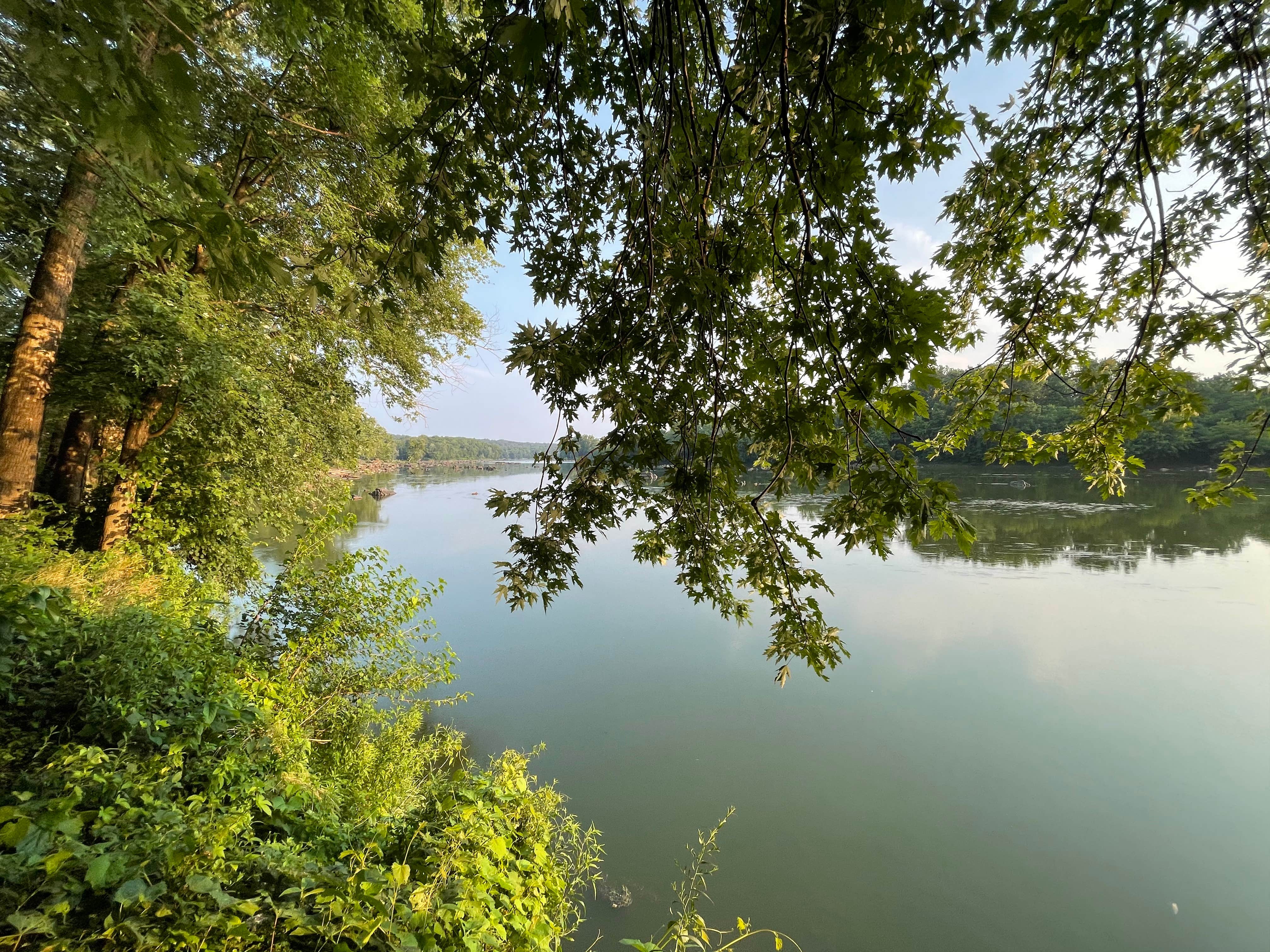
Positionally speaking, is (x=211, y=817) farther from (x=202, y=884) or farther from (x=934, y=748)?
(x=934, y=748)

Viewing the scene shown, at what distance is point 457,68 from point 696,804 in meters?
6.89

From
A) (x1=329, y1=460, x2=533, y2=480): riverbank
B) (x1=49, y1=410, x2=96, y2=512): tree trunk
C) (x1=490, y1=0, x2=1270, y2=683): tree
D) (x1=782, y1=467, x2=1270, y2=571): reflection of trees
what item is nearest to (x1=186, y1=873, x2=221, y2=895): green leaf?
(x1=490, y1=0, x2=1270, y2=683): tree

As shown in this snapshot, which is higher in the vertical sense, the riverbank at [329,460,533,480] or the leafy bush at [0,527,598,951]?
the leafy bush at [0,527,598,951]

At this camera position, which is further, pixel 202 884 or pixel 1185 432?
pixel 1185 432

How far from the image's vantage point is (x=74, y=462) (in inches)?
223

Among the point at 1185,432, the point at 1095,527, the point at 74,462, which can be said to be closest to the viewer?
the point at 74,462

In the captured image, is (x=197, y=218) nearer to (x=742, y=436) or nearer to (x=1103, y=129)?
(x=742, y=436)

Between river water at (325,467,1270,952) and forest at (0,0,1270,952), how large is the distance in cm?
87

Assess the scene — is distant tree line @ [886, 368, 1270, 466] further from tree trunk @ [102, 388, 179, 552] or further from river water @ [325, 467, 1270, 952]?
tree trunk @ [102, 388, 179, 552]

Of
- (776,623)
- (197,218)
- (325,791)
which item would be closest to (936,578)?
(776,623)

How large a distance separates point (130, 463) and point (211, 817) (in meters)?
6.06

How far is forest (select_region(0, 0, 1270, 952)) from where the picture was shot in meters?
1.31

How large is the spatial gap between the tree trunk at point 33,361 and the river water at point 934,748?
5624 millimetres

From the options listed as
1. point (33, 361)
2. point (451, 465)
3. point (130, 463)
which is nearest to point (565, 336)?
point (33, 361)
